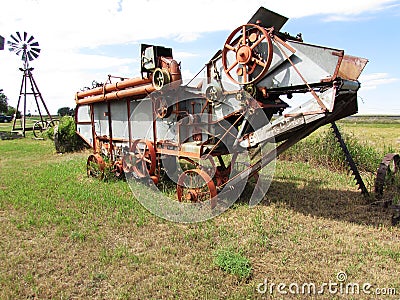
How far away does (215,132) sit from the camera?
21.5 ft

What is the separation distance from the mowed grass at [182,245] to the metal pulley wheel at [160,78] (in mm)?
2506

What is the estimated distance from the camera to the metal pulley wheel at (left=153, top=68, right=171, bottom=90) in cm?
641

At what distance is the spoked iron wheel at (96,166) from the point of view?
891 centimetres

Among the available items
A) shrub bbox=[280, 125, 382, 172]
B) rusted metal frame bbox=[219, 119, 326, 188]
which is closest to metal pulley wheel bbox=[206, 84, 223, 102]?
rusted metal frame bbox=[219, 119, 326, 188]

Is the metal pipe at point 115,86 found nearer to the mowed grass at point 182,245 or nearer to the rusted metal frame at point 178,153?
the rusted metal frame at point 178,153

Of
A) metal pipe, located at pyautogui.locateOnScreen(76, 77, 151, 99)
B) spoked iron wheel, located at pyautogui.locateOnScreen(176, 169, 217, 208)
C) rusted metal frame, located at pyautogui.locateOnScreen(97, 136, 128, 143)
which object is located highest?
metal pipe, located at pyautogui.locateOnScreen(76, 77, 151, 99)

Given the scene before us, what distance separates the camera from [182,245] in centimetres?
490

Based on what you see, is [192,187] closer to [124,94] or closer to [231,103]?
[231,103]

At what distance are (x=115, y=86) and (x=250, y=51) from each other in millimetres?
4299

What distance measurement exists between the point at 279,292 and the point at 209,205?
9.23ft

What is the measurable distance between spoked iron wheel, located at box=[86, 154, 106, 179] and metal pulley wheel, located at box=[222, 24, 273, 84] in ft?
15.9

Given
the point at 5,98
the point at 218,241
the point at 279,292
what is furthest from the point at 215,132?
the point at 5,98

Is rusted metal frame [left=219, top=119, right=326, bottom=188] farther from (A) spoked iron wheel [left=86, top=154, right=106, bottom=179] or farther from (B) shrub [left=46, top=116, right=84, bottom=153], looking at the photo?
(B) shrub [left=46, top=116, right=84, bottom=153]

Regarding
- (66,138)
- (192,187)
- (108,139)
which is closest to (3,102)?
(66,138)
